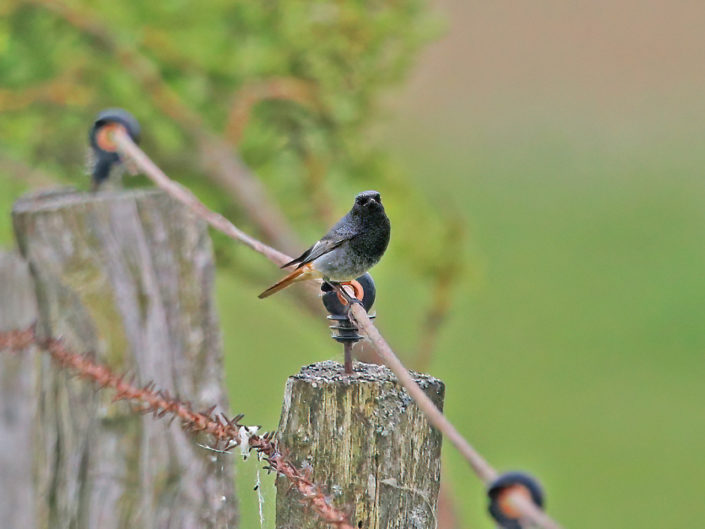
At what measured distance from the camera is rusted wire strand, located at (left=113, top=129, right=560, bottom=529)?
1.02 meters

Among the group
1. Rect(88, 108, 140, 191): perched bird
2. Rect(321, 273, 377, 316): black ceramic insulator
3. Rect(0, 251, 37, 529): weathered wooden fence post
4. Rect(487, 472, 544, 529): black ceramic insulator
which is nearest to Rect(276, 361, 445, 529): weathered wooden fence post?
Rect(321, 273, 377, 316): black ceramic insulator

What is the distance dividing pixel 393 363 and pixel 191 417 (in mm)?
431

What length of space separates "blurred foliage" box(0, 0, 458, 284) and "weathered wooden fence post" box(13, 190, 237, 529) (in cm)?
304

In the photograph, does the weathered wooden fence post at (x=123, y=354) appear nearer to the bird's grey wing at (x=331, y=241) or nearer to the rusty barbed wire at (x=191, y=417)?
the rusty barbed wire at (x=191, y=417)

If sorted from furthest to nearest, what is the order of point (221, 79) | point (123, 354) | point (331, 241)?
point (221, 79)
point (123, 354)
point (331, 241)

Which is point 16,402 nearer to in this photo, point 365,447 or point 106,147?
point 106,147

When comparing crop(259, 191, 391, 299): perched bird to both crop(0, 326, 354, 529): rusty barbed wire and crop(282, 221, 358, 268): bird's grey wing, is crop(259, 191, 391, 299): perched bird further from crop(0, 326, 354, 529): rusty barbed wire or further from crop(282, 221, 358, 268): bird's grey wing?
crop(0, 326, 354, 529): rusty barbed wire

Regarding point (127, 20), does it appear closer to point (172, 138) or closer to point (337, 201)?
point (172, 138)

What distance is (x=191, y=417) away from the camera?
1.55 meters

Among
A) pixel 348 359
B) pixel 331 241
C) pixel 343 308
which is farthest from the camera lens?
pixel 331 241

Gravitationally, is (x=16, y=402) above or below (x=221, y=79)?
below

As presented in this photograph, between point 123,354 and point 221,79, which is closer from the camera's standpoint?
point 123,354

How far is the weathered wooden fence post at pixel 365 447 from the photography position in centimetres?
133

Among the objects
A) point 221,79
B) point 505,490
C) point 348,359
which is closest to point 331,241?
point 348,359
